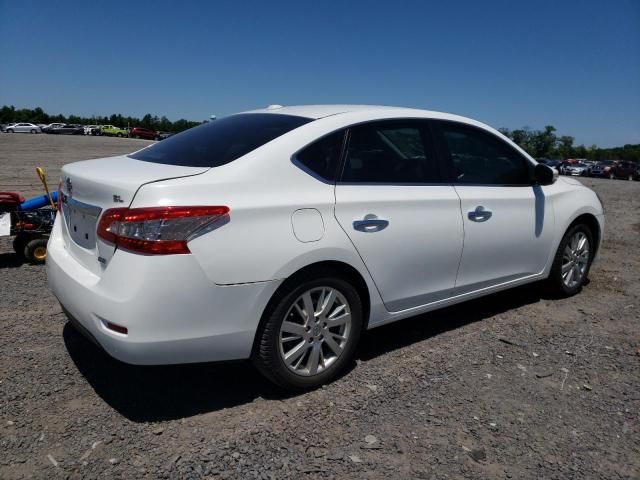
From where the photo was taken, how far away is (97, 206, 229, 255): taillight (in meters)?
2.40

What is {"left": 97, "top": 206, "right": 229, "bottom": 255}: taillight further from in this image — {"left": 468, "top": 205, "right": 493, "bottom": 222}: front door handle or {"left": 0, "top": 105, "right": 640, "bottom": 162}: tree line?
{"left": 0, "top": 105, "right": 640, "bottom": 162}: tree line

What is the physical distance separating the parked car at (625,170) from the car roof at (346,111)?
133 feet

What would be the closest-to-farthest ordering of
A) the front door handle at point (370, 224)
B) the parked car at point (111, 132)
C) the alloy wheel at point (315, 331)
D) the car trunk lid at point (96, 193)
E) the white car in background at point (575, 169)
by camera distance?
the car trunk lid at point (96, 193), the alloy wheel at point (315, 331), the front door handle at point (370, 224), the white car in background at point (575, 169), the parked car at point (111, 132)

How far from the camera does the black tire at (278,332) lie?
2740 millimetres

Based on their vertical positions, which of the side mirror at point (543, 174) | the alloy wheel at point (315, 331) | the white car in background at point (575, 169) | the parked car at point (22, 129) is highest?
the side mirror at point (543, 174)

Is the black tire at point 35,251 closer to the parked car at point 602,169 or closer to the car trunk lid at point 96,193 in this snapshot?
the car trunk lid at point 96,193

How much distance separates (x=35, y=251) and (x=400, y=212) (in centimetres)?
422

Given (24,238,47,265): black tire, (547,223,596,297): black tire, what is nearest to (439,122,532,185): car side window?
(547,223,596,297): black tire

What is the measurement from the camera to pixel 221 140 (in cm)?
319

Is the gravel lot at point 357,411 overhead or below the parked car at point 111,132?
overhead

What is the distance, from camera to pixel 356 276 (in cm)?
307

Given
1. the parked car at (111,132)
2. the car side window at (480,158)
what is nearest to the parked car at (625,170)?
the car side window at (480,158)

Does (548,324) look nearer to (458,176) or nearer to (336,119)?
(458,176)

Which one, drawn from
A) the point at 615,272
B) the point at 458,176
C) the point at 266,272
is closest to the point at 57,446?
the point at 266,272
